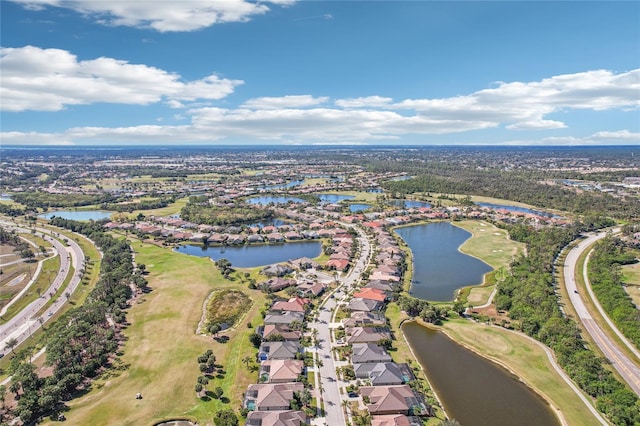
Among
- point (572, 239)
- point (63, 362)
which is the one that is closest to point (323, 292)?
point (63, 362)

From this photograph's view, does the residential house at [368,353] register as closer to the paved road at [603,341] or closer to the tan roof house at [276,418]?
the tan roof house at [276,418]

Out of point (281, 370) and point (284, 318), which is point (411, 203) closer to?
point (284, 318)

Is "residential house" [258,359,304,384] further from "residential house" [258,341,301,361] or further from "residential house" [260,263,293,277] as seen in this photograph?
"residential house" [260,263,293,277]

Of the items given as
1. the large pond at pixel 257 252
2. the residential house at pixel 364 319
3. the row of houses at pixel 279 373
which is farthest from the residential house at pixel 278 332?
the large pond at pixel 257 252

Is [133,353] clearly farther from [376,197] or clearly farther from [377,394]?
[376,197]

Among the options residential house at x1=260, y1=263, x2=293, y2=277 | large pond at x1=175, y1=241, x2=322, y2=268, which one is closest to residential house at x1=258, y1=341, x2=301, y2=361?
residential house at x1=260, y1=263, x2=293, y2=277
